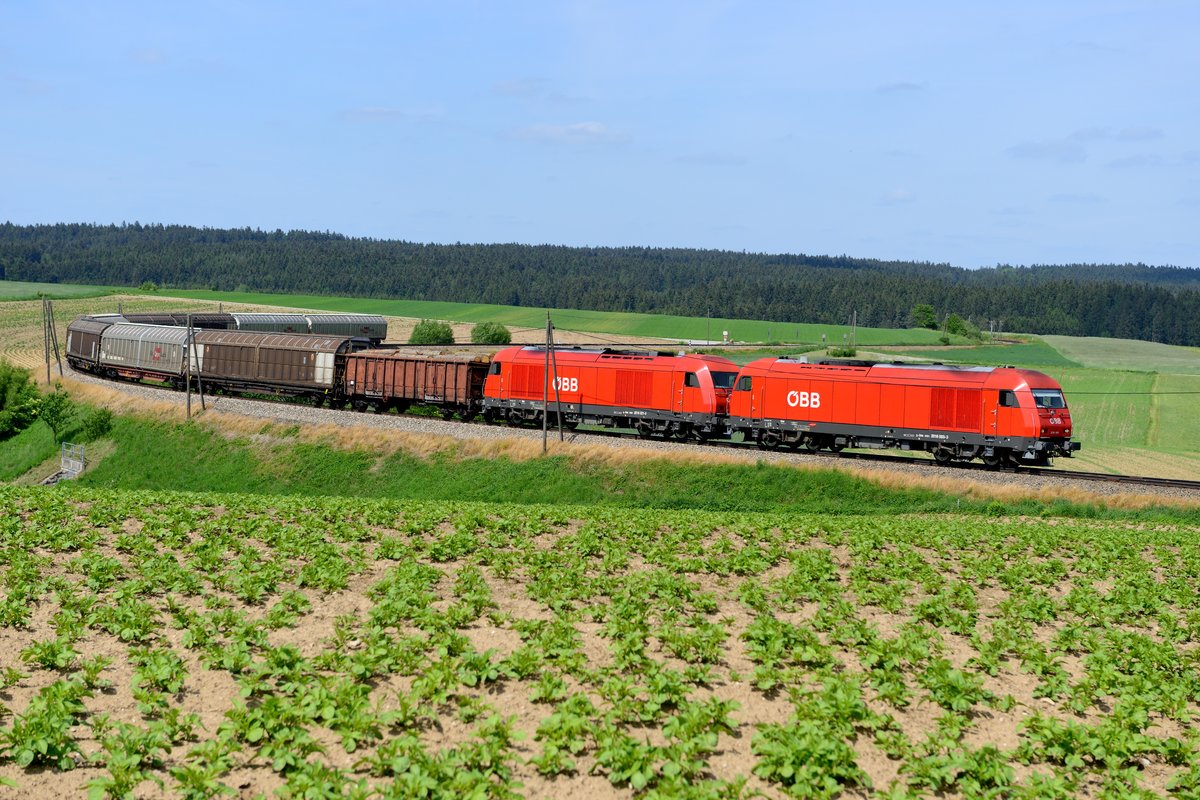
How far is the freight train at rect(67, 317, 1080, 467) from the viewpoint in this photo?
39062 millimetres

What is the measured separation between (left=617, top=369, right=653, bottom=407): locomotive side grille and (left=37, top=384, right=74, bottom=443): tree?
32.5 m

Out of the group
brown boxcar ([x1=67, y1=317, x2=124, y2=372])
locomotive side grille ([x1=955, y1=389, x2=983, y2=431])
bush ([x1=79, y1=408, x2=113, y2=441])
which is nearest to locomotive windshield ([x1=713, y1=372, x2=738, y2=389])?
locomotive side grille ([x1=955, y1=389, x2=983, y2=431])

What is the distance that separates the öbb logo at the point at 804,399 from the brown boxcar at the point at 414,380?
54.4 ft

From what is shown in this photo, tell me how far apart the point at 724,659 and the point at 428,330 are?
3680 inches

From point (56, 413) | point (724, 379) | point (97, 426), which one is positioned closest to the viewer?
point (724, 379)

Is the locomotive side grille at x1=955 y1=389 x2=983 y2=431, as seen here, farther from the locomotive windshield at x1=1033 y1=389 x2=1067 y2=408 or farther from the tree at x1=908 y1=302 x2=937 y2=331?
the tree at x1=908 y1=302 x2=937 y2=331

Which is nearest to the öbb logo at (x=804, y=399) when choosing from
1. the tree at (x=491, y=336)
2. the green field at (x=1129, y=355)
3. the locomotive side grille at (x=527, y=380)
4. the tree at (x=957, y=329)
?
the locomotive side grille at (x=527, y=380)

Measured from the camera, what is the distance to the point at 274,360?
201 feet

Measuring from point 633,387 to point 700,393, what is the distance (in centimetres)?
330

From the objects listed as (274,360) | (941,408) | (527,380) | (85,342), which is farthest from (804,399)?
(85,342)

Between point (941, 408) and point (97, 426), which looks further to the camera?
point (97, 426)

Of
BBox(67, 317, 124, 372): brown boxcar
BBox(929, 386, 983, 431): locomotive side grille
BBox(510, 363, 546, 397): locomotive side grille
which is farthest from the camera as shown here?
BBox(67, 317, 124, 372): brown boxcar

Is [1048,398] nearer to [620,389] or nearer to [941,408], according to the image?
[941,408]

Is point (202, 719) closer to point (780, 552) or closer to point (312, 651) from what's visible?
point (312, 651)
